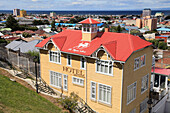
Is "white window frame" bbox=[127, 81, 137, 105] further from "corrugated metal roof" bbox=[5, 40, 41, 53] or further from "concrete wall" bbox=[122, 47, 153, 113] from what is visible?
"corrugated metal roof" bbox=[5, 40, 41, 53]

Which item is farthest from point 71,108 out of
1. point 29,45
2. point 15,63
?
point 29,45

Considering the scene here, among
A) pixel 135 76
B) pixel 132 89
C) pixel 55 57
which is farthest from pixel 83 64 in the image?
pixel 132 89

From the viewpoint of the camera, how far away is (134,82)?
2120 centimetres

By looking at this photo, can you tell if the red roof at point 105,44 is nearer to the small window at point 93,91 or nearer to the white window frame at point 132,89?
the small window at point 93,91

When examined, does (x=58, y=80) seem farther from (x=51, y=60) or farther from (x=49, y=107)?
(x=49, y=107)

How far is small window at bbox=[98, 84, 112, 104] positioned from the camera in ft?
66.7

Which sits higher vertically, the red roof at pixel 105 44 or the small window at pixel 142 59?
the red roof at pixel 105 44

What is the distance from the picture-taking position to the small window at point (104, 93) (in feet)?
66.7

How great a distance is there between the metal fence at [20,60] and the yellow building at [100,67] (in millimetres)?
2824

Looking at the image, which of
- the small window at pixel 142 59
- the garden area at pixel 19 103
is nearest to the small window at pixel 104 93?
the garden area at pixel 19 103

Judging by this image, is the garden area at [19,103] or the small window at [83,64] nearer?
the garden area at [19,103]

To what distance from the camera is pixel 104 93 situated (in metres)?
20.7

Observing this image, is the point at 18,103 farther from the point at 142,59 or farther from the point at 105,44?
the point at 142,59

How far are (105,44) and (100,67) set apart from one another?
260cm
